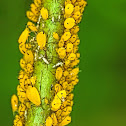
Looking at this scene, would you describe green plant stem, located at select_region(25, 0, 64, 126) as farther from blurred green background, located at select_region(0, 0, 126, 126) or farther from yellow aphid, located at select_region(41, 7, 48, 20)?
blurred green background, located at select_region(0, 0, 126, 126)

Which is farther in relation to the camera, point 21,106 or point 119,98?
point 119,98

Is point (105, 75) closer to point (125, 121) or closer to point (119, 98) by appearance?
point (119, 98)

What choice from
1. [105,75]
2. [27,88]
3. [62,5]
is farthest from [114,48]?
[27,88]

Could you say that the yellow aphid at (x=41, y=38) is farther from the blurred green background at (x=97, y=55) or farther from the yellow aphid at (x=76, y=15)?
the blurred green background at (x=97, y=55)

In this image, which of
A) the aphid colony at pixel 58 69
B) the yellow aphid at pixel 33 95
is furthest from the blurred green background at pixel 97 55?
the yellow aphid at pixel 33 95

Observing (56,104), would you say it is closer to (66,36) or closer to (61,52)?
(61,52)

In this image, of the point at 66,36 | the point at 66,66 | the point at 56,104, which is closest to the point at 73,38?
the point at 66,36
